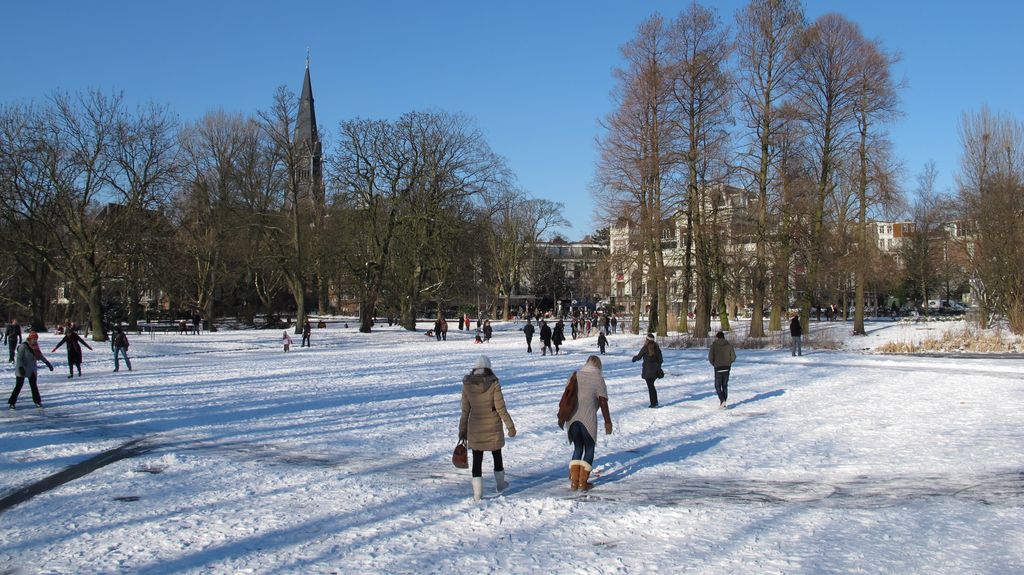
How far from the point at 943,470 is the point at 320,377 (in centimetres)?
1593

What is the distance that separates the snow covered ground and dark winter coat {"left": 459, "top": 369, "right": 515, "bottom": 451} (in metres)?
0.62

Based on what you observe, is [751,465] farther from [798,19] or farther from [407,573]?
[798,19]

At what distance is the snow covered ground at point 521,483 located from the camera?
6266mm

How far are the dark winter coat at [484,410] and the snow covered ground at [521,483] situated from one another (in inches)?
24.4

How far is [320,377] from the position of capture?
2195 centimetres

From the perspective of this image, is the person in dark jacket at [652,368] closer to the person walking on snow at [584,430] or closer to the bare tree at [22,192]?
the person walking on snow at [584,430]

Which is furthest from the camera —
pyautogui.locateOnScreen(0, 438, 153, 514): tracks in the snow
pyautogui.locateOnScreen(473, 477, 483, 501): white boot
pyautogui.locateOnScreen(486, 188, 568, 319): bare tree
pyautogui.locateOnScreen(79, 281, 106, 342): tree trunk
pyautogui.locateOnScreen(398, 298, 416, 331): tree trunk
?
pyautogui.locateOnScreen(486, 188, 568, 319): bare tree

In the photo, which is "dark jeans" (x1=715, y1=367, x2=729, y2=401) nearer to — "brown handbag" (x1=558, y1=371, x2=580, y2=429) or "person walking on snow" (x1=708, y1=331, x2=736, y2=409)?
"person walking on snow" (x1=708, y1=331, x2=736, y2=409)

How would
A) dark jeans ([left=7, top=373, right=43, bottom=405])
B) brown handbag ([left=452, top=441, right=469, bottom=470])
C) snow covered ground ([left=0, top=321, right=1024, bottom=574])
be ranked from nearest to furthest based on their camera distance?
1. snow covered ground ([left=0, top=321, right=1024, bottom=574])
2. brown handbag ([left=452, top=441, right=469, bottom=470])
3. dark jeans ([left=7, top=373, right=43, bottom=405])

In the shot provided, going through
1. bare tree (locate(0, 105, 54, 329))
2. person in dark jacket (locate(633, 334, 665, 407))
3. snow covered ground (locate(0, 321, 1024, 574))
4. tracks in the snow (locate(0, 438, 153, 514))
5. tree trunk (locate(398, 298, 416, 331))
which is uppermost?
bare tree (locate(0, 105, 54, 329))

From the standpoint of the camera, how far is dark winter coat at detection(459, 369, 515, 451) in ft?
26.4

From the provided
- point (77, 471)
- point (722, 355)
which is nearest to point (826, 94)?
point (722, 355)

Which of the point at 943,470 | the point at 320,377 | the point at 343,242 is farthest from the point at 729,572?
the point at 343,242

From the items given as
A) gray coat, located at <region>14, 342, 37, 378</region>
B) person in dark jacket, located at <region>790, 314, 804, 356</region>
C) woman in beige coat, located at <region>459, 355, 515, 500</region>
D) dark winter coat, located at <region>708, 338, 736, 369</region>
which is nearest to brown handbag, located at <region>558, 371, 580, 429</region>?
woman in beige coat, located at <region>459, 355, 515, 500</region>
